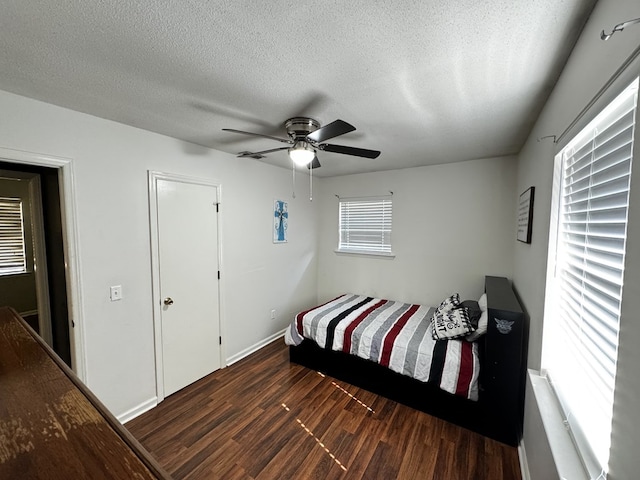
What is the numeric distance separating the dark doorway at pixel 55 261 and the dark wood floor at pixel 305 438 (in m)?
1.08

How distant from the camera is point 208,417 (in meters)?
2.29

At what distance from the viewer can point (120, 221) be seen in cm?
219

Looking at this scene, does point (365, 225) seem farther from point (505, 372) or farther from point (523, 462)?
point (523, 462)

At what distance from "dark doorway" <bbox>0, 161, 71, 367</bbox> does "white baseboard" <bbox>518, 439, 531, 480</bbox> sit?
355cm

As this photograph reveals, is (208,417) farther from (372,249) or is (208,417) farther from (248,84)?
(372,249)

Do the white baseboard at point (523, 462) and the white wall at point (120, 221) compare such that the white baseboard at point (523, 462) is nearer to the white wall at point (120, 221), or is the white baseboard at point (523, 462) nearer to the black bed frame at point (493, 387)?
the black bed frame at point (493, 387)

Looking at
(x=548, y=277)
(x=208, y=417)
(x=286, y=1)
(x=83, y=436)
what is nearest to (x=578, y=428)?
(x=548, y=277)

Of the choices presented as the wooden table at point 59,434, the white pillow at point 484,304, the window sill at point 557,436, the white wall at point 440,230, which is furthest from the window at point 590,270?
the white wall at point 440,230

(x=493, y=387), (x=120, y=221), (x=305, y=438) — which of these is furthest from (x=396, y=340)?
(x=120, y=221)

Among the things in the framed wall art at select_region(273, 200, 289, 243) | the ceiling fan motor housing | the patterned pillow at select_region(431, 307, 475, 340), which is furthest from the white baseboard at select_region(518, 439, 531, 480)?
the framed wall art at select_region(273, 200, 289, 243)

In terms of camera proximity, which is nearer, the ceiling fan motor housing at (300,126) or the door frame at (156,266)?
the ceiling fan motor housing at (300,126)

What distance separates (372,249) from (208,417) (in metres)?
2.86

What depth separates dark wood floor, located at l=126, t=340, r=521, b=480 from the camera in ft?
5.96

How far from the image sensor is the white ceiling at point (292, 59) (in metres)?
1.05
